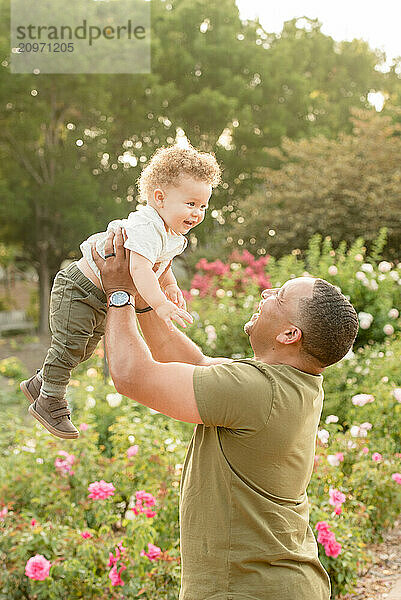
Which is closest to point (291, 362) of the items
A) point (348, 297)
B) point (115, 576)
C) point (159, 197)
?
point (159, 197)

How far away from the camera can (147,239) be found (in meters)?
1.86

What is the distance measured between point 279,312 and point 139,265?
0.40 metres

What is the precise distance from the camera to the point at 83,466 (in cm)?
370

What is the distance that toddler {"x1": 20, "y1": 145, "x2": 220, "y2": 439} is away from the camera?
184 centimetres

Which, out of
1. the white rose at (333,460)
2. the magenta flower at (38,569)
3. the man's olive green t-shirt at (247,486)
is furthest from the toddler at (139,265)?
the white rose at (333,460)

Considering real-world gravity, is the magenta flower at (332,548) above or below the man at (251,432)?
below

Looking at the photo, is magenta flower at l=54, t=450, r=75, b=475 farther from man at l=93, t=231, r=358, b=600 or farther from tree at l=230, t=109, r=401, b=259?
tree at l=230, t=109, r=401, b=259

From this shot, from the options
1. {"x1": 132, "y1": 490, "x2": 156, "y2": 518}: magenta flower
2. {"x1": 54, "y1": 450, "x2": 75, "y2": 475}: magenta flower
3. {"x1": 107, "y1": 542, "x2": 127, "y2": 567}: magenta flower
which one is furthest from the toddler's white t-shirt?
{"x1": 54, "y1": 450, "x2": 75, "y2": 475}: magenta flower

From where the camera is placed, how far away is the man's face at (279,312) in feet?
5.47

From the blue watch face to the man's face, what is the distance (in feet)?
1.08

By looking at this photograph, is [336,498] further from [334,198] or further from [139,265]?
[334,198]

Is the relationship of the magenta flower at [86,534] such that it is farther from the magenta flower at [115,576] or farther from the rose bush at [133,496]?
the magenta flower at [115,576]

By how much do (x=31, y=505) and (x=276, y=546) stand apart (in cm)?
225

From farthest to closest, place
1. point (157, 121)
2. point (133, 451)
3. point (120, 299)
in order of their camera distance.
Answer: point (157, 121), point (133, 451), point (120, 299)
